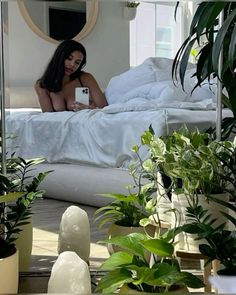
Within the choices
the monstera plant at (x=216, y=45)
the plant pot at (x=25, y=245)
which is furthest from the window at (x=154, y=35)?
the plant pot at (x=25, y=245)

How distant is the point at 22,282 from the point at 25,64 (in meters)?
1.07

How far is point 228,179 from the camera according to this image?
1125mm

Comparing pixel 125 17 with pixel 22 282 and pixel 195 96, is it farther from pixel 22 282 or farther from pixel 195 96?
pixel 22 282

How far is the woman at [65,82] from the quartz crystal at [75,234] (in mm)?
596

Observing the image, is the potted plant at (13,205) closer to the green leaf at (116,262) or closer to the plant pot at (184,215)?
the green leaf at (116,262)

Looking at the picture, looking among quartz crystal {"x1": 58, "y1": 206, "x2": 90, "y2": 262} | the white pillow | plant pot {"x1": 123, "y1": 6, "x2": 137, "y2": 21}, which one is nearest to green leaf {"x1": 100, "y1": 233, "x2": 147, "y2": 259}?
quartz crystal {"x1": 58, "y1": 206, "x2": 90, "y2": 262}

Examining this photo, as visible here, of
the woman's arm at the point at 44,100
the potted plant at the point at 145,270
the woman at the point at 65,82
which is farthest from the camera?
the woman's arm at the point at 44,100

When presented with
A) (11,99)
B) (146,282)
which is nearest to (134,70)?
(11,99)

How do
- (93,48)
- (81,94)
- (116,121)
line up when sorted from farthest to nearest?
(116,121) → (93,48) → (81,94)

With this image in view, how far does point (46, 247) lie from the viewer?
1726 mm

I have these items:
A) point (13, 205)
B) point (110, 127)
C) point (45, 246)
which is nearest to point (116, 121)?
point (110, 127)

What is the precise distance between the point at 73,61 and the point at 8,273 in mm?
1201

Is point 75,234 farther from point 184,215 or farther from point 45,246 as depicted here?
point 184,215

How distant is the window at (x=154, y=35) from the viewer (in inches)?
89.3
